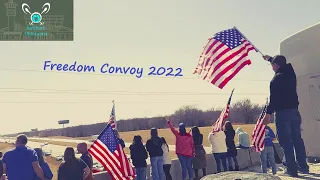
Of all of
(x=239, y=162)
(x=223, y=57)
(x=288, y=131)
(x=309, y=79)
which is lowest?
(x=239, y=162)

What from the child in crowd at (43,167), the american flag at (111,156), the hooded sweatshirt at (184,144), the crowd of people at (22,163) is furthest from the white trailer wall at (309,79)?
the child in crowd at (43,167)

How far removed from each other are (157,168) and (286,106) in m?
4.81

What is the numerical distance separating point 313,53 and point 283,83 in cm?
231

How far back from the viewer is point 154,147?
9.75 meters

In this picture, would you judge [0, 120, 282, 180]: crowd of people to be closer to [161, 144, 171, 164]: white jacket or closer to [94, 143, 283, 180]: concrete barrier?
[161, 144, 171, 164]: white jacket

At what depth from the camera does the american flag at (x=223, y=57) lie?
306 inches

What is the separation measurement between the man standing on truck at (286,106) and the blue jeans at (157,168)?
166 inches

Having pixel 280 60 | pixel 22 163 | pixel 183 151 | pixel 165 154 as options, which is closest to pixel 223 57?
pixel 280 60

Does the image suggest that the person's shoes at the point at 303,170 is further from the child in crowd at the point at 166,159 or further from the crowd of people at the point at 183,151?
the child in crowd at the point at 166,159

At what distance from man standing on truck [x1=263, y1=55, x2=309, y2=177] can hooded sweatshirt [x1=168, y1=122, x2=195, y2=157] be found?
3793 millimetres

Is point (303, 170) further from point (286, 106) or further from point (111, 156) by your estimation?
point (111, 156)

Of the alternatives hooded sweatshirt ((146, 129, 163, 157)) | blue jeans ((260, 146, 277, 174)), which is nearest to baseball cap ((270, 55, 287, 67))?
blue jeans ((260, 146, 277, 174))

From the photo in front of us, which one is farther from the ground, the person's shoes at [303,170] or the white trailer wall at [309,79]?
the white trailer wall at [309,79]

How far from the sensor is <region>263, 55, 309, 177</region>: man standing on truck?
19.7ft
